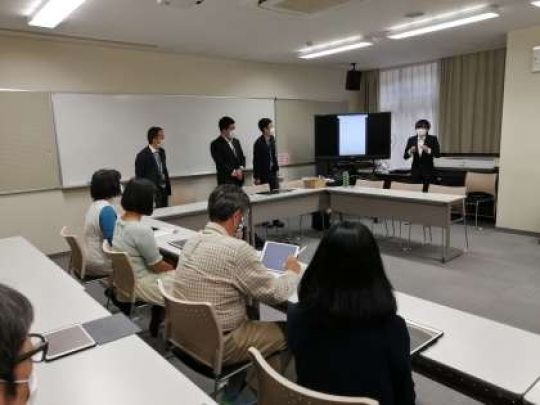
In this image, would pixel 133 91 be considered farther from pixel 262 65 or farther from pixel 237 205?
pixel 237 205

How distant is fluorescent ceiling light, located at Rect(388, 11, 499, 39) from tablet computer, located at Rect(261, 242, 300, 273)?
12.2ft

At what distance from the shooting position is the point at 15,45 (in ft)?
14.9

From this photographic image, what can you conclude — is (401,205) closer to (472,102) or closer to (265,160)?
(265,160)

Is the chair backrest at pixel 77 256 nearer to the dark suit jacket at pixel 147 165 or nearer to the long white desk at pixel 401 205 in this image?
the dark suit jacket at pixel 147 165

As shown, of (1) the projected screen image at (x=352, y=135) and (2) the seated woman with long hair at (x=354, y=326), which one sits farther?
Result: (1) the projected screen image at (x=352, y=135)

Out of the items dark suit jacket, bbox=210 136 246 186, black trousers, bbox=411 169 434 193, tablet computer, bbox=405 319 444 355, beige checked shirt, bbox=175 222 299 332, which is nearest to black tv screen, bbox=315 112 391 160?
black trousers, bbox=411 169 434 193

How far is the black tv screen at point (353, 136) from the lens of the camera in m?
7.02

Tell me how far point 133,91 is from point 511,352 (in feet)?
17.2

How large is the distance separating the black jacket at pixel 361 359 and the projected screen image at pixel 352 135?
6215 millimetres

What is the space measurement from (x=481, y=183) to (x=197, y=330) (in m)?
5.52

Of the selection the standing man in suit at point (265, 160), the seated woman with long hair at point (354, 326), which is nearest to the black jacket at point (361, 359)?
the seated woman with long hair at point (354, 326)

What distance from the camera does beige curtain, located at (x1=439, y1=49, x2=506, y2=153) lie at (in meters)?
6.27

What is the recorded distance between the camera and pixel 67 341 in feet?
4.82

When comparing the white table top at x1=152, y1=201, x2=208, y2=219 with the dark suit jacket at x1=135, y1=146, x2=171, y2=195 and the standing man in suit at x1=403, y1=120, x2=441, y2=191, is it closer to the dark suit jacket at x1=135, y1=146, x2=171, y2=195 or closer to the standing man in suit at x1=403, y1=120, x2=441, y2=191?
the dark suit jacket at x1=135, y1=146, x2=171, y2=195
